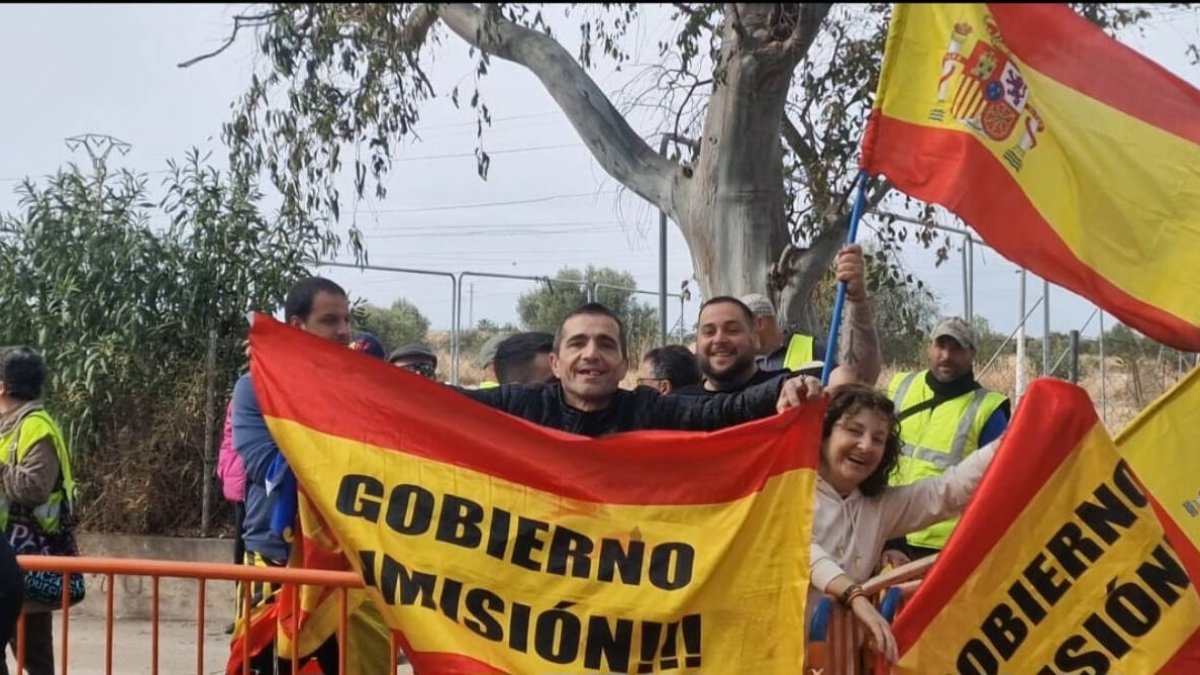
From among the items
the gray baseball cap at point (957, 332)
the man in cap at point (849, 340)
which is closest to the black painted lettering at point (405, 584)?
the man in cap at point (849, 340)

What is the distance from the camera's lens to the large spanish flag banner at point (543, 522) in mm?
4492

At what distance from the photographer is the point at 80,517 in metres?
11.4

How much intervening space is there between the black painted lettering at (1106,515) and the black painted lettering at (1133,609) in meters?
0.15

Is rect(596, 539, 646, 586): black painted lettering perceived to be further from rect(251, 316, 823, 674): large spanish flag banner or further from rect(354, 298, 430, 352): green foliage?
rect(354, 298, 430, 352): green foliage

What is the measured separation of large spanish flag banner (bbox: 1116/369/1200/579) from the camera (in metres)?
5.43

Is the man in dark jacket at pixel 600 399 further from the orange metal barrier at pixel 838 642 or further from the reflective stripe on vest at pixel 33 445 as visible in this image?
the reflective stripe on vest at pixel 33 445

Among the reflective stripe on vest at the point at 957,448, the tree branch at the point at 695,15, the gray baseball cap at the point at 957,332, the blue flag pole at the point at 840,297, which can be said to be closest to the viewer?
the blue flag pole at the point at 840,297

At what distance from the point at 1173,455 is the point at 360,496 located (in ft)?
9.41

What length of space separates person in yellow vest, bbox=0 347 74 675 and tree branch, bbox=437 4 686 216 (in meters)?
4.68

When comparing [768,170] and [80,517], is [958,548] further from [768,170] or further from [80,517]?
[80,517]

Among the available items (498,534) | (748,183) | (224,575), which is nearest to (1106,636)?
(498,534)

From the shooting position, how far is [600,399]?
4.97 meters

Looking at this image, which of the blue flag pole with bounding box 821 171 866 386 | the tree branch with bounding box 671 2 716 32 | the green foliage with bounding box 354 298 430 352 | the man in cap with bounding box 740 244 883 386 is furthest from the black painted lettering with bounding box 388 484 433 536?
the green foliage with bounding box 354 298 430 352

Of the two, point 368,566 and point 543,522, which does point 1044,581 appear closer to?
point 543,522
